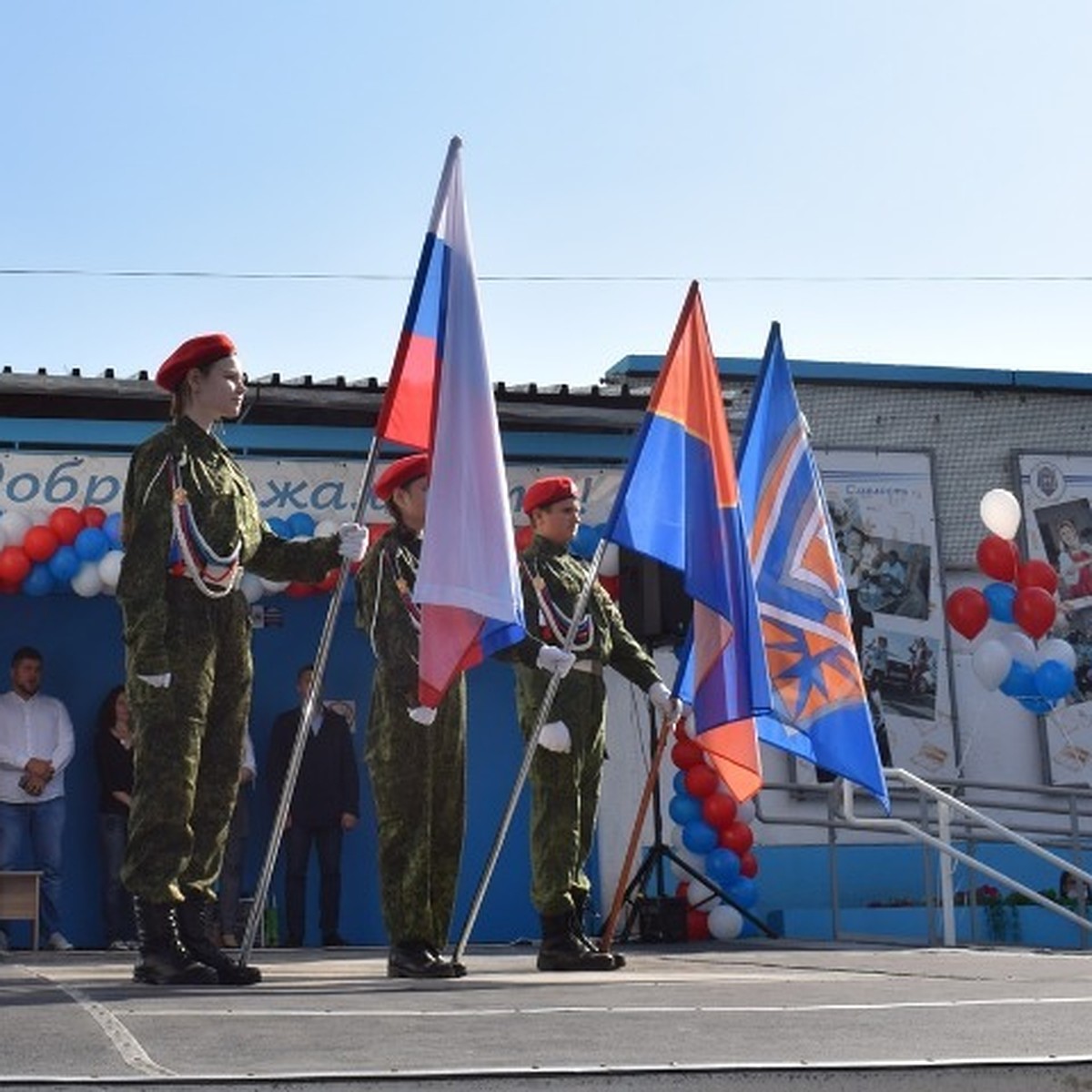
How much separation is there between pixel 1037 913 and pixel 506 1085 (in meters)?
13.4

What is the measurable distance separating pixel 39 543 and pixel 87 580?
14.3 inches

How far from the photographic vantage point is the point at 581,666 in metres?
9.41

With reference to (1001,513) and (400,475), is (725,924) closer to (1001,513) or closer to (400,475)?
(1001,513)

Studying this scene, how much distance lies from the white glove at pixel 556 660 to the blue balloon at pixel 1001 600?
27.8 feet

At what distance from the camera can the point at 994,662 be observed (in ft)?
53.9

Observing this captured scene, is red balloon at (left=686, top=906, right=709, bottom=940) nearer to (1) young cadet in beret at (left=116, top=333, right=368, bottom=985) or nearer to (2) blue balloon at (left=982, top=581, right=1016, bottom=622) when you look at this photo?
(2) blue balloon at (left=982, top=581, right=1016, bottom=622)

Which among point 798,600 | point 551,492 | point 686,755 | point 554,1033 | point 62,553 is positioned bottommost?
point 554,1033

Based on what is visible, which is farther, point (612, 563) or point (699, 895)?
point (699, 895)

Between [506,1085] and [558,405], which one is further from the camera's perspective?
[558,405]

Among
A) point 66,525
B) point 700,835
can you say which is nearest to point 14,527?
point 66,525

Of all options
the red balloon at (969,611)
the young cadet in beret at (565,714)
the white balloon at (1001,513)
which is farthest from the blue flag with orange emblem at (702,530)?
the white balloon at (1001,513)

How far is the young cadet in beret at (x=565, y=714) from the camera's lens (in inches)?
361

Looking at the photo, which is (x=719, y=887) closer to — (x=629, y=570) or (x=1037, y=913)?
(x=629, y=570)

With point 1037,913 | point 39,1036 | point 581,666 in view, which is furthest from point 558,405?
point 39,1036
